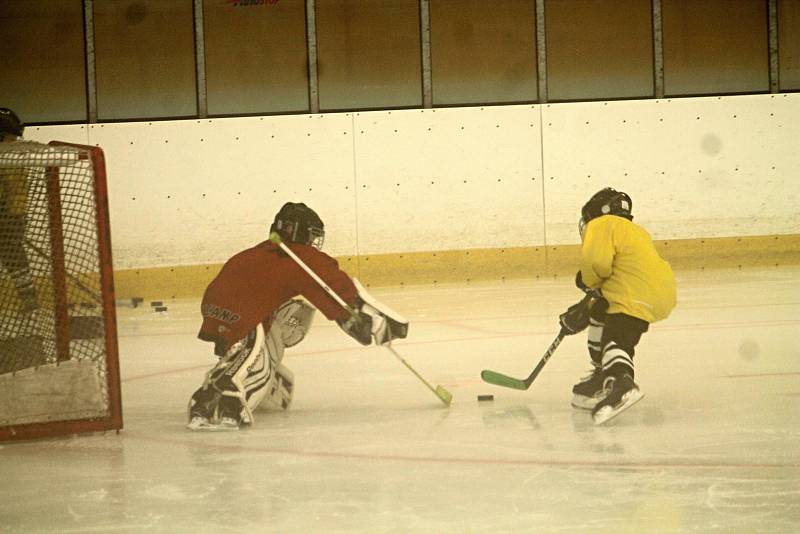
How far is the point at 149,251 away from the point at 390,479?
6746 mm

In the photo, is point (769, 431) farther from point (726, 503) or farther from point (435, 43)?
point (435, 43)

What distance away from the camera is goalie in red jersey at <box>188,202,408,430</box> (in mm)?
4586

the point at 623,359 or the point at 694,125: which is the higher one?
the point at 694,125

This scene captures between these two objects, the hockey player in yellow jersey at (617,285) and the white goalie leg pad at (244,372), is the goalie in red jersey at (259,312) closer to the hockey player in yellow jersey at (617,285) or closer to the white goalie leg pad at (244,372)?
the white goalie leg pad at (244,372)

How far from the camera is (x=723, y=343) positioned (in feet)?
21.0

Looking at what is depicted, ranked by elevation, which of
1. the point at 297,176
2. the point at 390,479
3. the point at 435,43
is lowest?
the point at 390,479

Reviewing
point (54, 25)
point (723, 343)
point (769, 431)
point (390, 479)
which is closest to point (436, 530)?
point (390, 479)

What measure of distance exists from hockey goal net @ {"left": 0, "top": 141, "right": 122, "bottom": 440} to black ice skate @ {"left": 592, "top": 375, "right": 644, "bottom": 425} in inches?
65.4

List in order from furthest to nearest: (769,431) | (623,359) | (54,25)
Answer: (54,25) → (623,359) → (769,431)

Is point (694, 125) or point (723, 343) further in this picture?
point (694, 125)

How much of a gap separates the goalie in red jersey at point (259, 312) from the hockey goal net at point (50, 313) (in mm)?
351

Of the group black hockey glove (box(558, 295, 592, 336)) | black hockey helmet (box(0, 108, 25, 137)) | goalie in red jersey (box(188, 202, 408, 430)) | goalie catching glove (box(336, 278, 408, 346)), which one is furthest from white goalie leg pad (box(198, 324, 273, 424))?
black hockey helmet (box(0, 108, 25, 137))

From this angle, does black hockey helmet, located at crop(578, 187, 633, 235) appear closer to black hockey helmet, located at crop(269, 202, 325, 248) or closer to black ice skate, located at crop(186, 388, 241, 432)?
black hockey helmet, located at crop(269, 202, 325, 248)

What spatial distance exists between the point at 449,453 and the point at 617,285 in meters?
0.99
